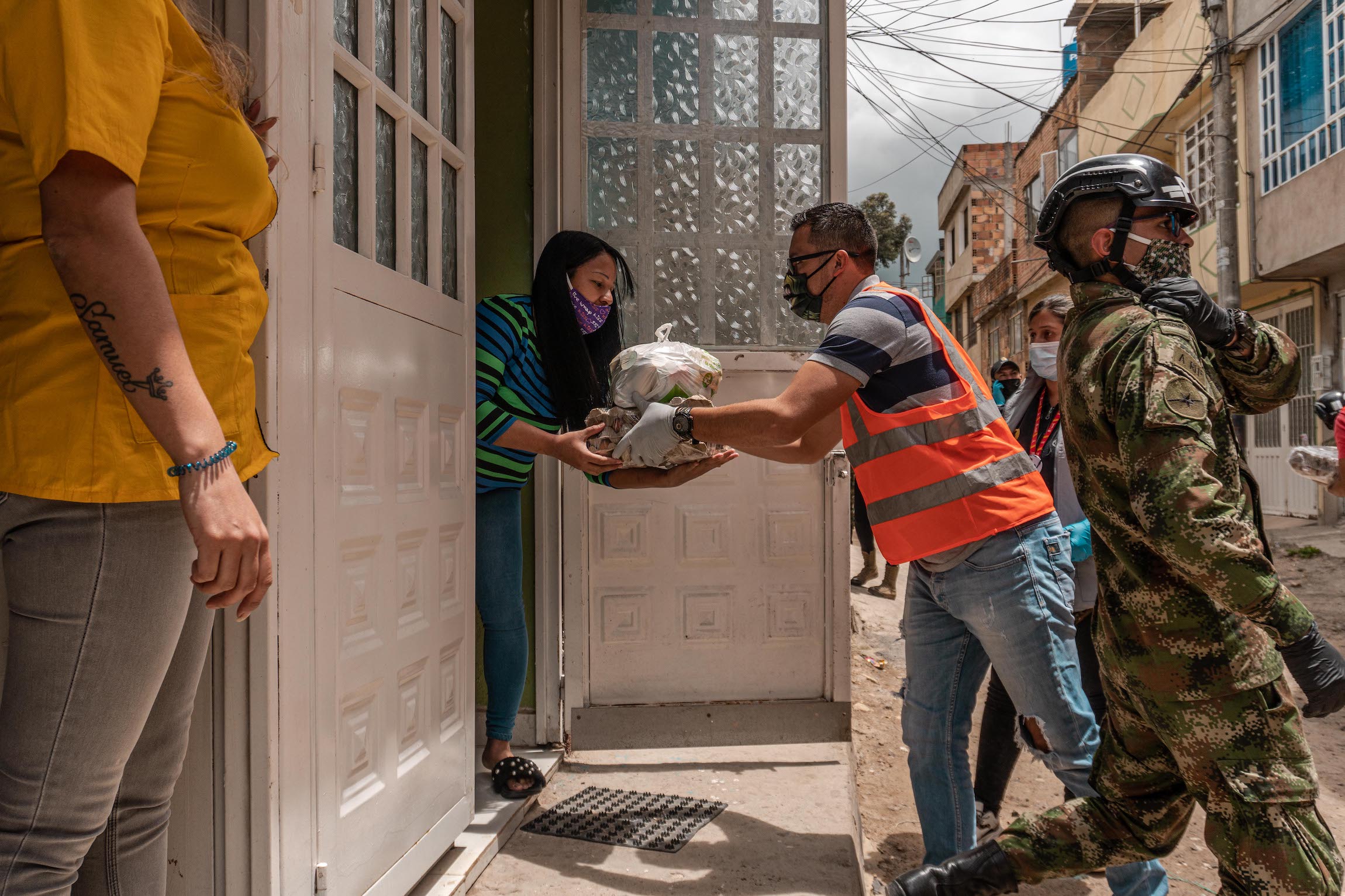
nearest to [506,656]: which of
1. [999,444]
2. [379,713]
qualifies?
[379,713]

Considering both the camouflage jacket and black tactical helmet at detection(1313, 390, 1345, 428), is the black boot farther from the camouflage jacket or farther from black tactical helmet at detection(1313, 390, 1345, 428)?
black tactical helmet at detection(1313, 390, 1345, 428)

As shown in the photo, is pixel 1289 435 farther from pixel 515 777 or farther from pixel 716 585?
pixel 515 777

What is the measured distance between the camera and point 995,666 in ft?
8.34

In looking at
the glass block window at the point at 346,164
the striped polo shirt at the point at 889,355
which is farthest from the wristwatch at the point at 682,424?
the glass block window at the point at 346,164

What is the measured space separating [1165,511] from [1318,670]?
0.42 m

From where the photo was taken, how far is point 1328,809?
11.9 ft

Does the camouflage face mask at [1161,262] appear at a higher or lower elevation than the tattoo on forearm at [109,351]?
higher

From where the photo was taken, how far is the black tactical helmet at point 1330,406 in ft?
12.9

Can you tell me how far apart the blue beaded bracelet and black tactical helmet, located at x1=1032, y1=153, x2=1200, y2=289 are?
1723mm

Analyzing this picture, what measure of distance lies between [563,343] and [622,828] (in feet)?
5.22

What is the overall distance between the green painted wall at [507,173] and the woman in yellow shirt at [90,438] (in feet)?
8.58

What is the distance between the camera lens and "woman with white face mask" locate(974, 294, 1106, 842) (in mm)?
3166

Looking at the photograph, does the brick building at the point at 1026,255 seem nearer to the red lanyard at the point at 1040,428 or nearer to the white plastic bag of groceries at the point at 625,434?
the red lanyard at the point at 1040,428

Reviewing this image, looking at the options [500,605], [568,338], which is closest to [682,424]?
[568,338]
